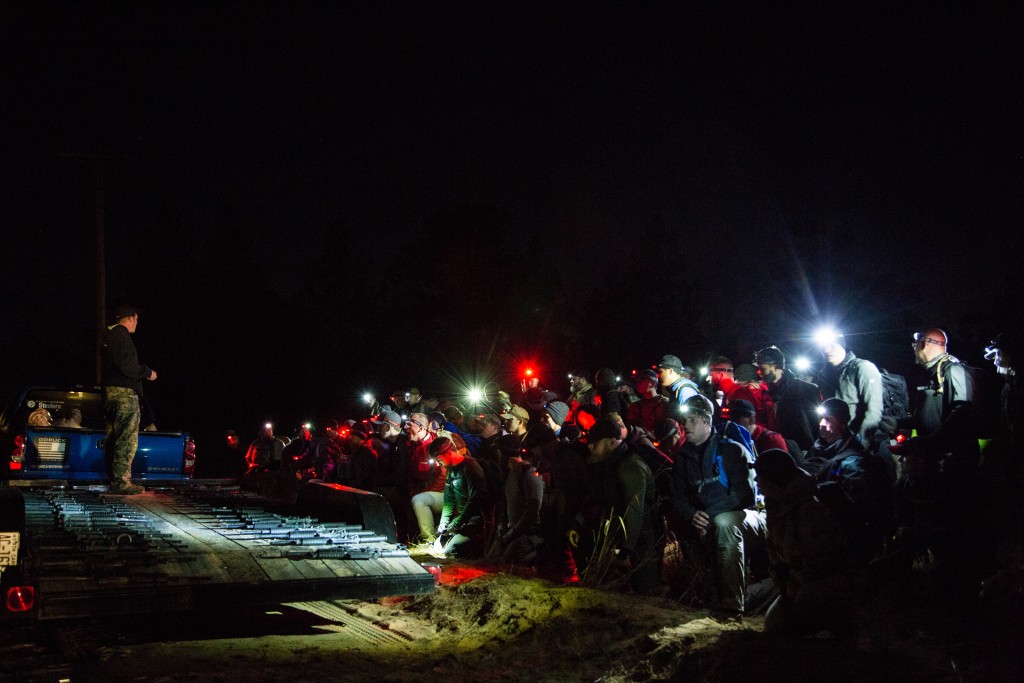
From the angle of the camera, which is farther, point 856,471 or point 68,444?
point 68,444

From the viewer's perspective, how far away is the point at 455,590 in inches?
310

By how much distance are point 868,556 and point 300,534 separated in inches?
187

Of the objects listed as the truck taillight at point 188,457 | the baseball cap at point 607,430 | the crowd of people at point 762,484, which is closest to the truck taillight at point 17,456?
the truck taillight at point 188,457

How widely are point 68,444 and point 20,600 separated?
7216 millimetres

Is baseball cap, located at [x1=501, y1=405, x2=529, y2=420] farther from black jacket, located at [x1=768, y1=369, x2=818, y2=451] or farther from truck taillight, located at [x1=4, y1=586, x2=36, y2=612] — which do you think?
truck taillight, located at [x1=4, y1=586, x2=36, y2=612]

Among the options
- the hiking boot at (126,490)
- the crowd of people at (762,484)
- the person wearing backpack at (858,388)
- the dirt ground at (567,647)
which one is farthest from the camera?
the hiking boot at (126,490)

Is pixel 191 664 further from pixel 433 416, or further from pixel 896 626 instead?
pixel 433 416

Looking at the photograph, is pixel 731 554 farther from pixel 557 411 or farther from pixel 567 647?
pixel 557 411

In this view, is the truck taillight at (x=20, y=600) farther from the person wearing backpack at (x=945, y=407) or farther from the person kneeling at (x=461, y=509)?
the person wearing backpack at (x=945, y=407)

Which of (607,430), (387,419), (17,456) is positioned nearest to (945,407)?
(607,430)

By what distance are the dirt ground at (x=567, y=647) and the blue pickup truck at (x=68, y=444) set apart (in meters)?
5.00

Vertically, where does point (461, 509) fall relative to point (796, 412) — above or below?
below

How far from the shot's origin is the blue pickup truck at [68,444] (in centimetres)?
1127

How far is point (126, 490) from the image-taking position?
9.45m
